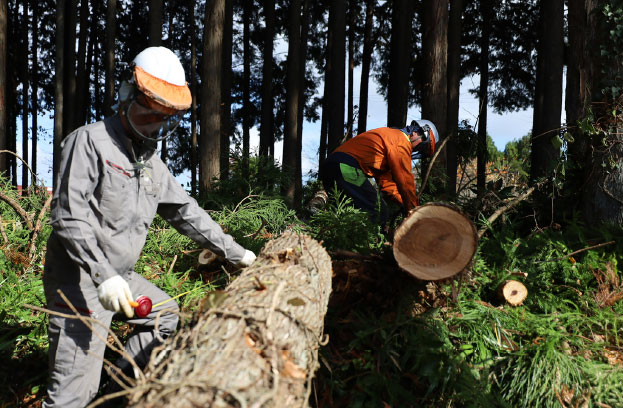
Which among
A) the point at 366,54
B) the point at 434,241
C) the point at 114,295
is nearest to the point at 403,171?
the point at 434,241

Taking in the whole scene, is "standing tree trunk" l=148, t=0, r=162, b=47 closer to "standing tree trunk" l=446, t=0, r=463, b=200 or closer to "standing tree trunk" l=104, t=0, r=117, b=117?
"standing tree trunk" l=104, t=0, r=117, b=117

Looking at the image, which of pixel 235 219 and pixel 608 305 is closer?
pixel 608 305

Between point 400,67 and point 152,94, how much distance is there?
32.0 ft

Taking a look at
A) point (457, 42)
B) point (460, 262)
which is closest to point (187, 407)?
point (460, 262)

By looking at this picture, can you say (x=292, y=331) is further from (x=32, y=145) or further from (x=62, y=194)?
(x=32, y=145)

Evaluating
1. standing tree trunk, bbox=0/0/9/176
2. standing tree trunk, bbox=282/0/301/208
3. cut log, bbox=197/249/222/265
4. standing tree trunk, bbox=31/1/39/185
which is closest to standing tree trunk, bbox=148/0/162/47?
standing tree trunk, bbox=0/0/9/176

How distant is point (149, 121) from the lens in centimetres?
259

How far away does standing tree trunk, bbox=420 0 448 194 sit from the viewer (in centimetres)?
657

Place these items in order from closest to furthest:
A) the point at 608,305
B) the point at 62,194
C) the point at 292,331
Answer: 1. the point at 292,331
2. the point at 62,194
3. the point at 608,305

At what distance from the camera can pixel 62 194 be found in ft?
7.57

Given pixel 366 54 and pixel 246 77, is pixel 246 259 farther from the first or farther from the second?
pixel 246 77

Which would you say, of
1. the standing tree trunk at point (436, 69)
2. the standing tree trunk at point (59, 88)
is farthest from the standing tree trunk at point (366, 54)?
the standing tree trunk at point (59, 88)

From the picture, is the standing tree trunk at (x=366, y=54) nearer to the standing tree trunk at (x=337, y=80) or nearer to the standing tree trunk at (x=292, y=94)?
the standing tree trunk at (x=292, y=94)

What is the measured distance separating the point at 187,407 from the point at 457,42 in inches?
385
